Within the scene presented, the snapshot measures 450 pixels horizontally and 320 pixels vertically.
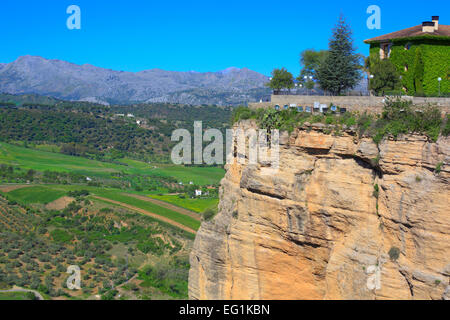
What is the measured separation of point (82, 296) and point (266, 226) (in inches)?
1284

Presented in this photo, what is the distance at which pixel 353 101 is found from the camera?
19203mm

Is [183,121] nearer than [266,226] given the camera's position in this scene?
No

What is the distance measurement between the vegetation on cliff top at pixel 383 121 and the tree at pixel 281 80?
650 centimetres

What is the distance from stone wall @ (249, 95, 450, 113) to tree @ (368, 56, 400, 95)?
255 cm

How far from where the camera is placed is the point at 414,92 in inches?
811

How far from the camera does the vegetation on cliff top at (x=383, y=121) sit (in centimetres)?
1567

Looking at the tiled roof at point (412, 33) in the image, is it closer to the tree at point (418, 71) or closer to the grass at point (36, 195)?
the tree at point (418, 71)

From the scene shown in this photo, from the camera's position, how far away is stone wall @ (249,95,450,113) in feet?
56.9

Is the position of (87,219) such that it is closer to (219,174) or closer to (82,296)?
(82,296)

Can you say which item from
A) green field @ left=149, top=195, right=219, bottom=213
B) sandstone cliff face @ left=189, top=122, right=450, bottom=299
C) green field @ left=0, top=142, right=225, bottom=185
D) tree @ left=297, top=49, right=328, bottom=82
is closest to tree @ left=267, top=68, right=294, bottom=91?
tree @ left=297, top=49, right=328, bottom=82

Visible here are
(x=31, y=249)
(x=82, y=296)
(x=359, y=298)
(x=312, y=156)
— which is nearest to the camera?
(x=359, y=298)

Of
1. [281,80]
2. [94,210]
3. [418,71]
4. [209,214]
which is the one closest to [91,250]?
[94,210]

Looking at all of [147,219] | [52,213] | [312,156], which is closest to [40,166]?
[52,213]

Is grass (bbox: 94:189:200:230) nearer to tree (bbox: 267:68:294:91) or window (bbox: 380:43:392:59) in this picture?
tree (bbox: 267:68:294:91)
